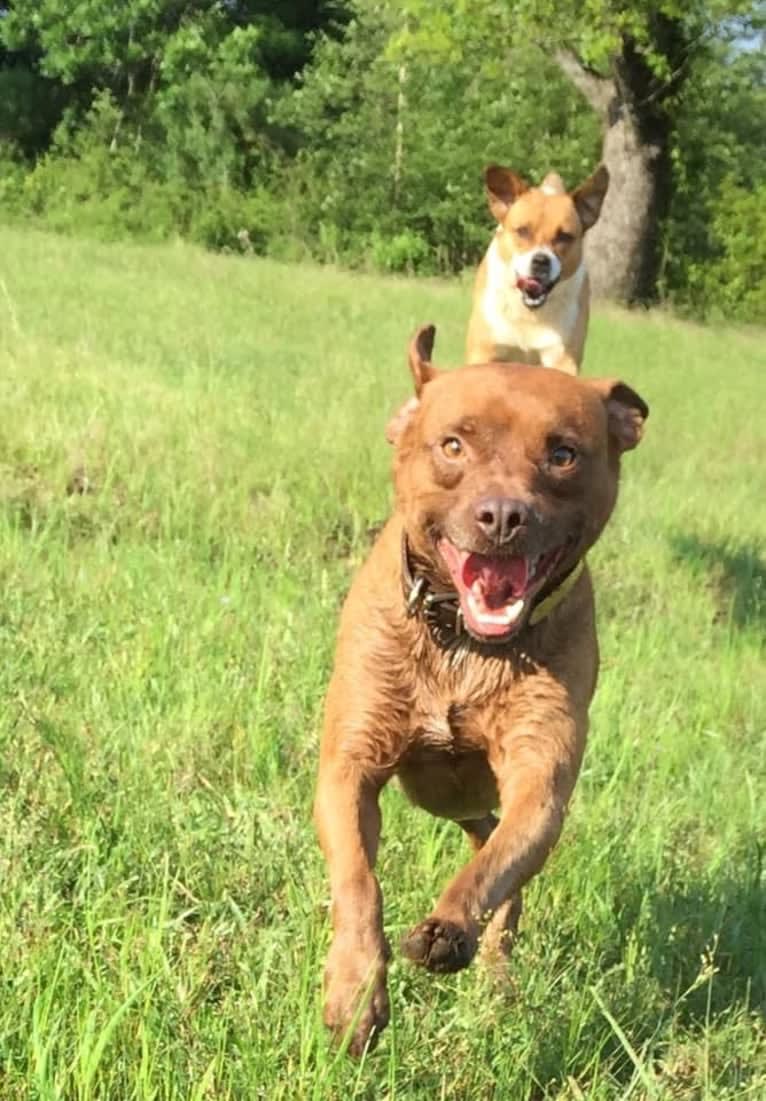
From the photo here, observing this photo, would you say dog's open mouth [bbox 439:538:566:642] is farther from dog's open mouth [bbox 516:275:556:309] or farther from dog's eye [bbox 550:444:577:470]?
dog's open mouth [bbox 516:275:556:309]

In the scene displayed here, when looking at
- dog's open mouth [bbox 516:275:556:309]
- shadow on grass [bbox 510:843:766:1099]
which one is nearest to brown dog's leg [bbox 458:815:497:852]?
shadow on grass [bbox 510:843:766:1099]

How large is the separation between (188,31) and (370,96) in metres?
4.07

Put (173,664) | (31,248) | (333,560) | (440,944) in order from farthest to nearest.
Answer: (31,248) → (333,560) → (173,664) → (440,944)

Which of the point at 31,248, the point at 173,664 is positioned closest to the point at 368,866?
the point at 173,664

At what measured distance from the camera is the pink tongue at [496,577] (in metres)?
2.73

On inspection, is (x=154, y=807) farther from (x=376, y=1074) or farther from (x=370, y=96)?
(x=370, y=96)

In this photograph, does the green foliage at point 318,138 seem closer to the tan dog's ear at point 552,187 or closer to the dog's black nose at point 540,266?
the tan dog's ear at point 552,187

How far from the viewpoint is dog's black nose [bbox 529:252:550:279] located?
539 centimetres

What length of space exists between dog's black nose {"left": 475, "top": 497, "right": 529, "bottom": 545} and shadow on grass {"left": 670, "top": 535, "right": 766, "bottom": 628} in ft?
14.8

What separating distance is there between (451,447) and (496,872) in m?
0.87

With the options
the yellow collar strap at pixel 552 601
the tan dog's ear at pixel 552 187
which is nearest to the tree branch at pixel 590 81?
the tan dog's ear at pixel 552 187

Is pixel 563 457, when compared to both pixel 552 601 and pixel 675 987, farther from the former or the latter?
pixel 675 987

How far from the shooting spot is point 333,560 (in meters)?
6.38

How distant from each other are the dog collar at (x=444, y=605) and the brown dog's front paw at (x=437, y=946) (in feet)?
2.48
